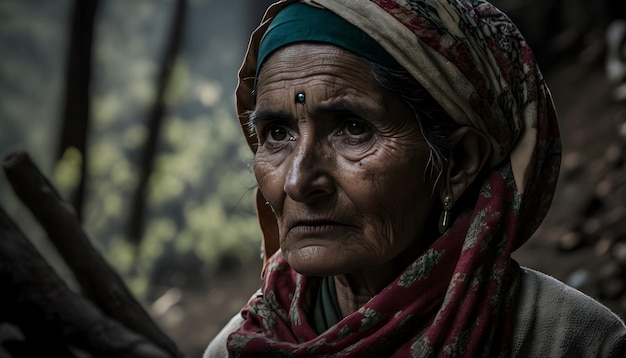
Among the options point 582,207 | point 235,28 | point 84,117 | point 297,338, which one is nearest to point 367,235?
point 297,338

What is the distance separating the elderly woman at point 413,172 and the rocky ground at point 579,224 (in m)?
3.41

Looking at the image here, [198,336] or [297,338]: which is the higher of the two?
[297,338]

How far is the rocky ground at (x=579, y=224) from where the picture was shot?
5.68 meters

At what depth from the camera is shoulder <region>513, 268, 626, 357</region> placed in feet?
6.85

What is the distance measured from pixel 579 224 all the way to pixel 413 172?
4760mm

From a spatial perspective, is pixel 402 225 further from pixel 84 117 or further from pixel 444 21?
pixel 84 117

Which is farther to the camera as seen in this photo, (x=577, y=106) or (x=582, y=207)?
(x=577, y=106)

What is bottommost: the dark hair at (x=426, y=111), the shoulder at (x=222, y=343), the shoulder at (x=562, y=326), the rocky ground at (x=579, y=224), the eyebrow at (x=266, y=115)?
the rocky ground at (x=579, y=224)

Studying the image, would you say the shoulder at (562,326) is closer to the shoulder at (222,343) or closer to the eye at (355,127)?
the eye at (355,127)

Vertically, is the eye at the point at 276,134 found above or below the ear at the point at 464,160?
above

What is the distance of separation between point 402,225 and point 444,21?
0.62 m

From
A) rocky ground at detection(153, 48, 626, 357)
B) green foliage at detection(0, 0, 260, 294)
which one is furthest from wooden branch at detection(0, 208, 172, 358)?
green foliage at detection(0, 0, 260, 294)

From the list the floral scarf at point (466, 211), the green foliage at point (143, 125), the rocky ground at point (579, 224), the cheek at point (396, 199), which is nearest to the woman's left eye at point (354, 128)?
the cheek at point (396, 199)

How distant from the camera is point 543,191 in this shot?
221 centimetres
